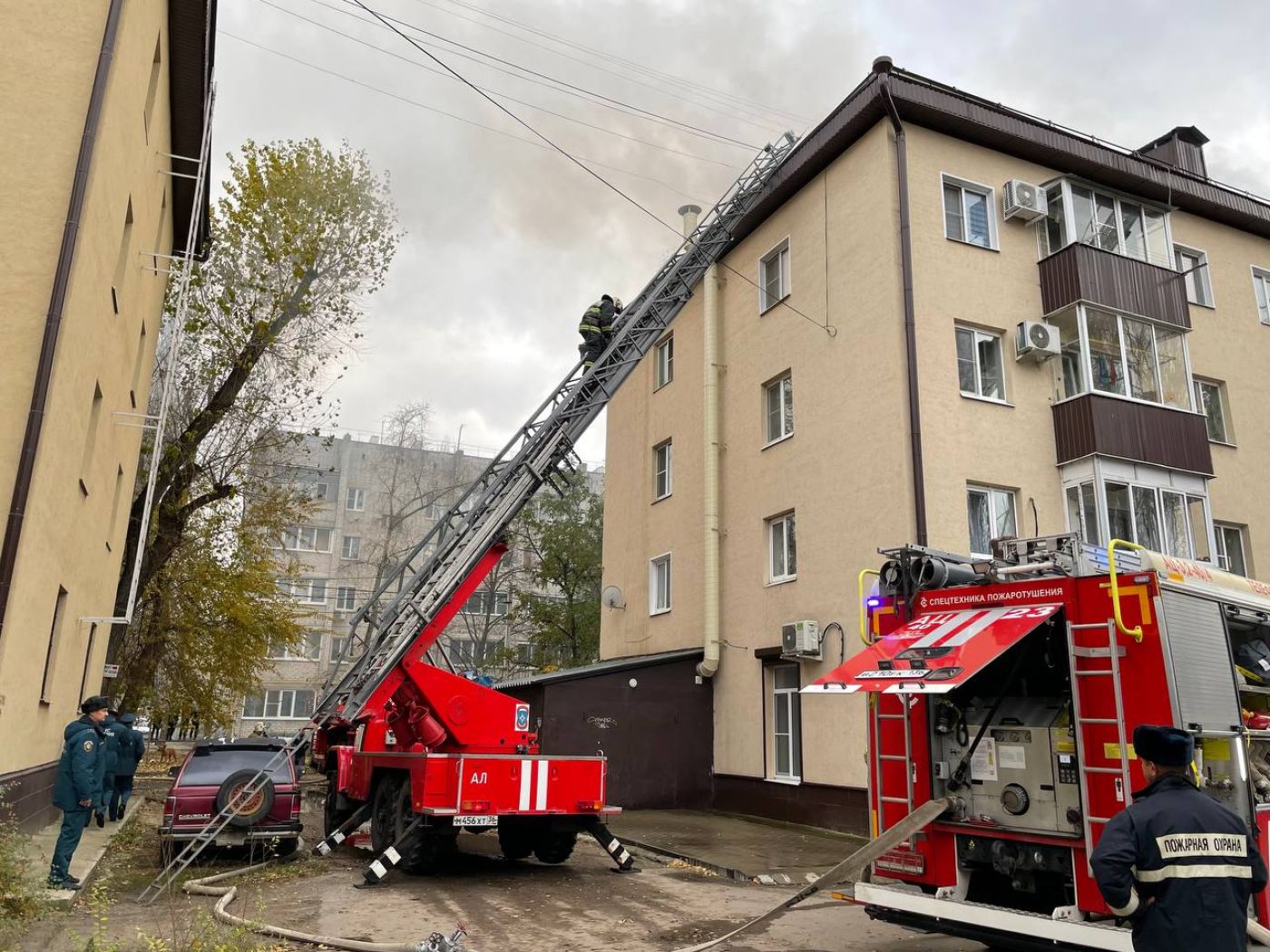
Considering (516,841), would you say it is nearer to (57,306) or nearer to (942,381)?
(57,306)

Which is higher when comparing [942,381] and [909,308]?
[909,308]

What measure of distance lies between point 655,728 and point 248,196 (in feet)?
47.3

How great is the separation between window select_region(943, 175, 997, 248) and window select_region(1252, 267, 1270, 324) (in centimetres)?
713

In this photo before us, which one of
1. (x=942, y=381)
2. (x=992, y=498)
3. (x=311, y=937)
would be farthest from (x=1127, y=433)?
(x=311, y=937)

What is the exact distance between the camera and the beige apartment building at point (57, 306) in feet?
30.0

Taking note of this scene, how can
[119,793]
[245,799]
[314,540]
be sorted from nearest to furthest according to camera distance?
[245,799], [119,793], [314,540]

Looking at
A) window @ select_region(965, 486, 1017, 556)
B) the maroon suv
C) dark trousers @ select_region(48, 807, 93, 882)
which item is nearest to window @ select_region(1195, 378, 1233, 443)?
window @ select_region(965, 486, 1017, 556)

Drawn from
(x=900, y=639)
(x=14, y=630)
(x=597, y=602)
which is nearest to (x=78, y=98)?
(x=14, y=630)

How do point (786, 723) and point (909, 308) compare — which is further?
point (786, 723)

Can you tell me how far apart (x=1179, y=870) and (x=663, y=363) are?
1902 cm

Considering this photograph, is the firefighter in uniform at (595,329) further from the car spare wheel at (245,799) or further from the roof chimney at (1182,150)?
the roof chimney at (1182,150)

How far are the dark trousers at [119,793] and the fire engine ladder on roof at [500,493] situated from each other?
5900 millimetres

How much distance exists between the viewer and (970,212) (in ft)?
53.8

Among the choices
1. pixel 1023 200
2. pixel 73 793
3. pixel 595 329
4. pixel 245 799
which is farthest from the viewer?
pixel 1023 200
